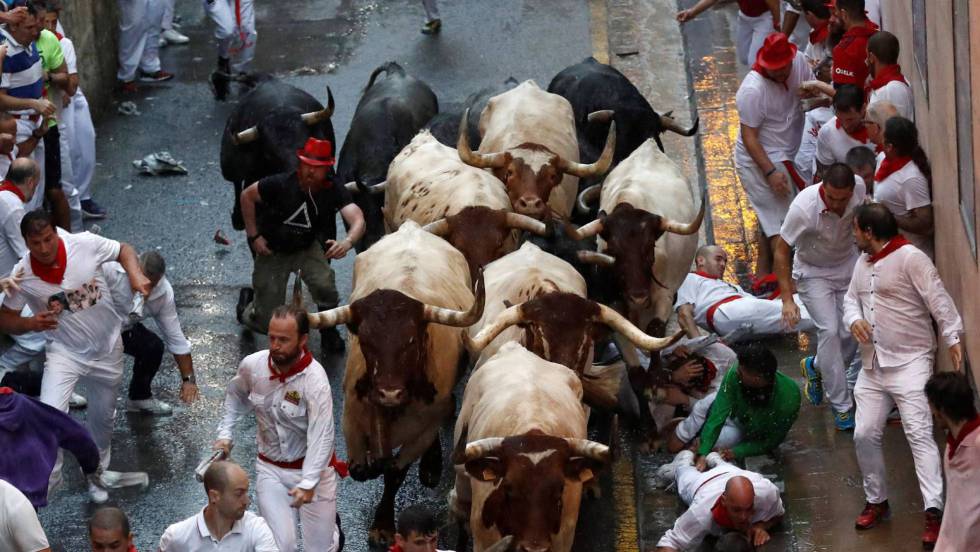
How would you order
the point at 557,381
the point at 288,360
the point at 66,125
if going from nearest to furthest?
the point at 288,360
the point at 557,381
the point at 66,125

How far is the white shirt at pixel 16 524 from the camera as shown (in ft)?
26.6

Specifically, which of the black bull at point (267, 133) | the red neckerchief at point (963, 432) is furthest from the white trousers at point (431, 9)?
the red neckerchief at point (963, 432)

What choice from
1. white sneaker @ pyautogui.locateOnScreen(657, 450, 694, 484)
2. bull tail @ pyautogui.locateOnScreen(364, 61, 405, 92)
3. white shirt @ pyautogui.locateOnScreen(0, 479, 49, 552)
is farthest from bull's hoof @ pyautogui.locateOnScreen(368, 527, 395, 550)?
bull tail @ pyautogui.locateOnScreen(364, 61, 405, 92)

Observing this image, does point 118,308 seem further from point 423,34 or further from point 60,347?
point 423,34

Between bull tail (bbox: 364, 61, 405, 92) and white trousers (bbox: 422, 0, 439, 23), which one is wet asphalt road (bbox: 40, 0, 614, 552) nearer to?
white trousers (bbox: 422, 0, 439, 23)

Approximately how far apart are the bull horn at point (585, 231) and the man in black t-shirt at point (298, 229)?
1.46 meters

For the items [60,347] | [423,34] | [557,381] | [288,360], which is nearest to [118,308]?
[60,347]

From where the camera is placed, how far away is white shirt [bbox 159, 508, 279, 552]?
8070mm

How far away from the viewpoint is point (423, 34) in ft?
63.1

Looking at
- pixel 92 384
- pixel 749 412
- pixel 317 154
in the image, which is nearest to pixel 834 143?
pixel 749 412

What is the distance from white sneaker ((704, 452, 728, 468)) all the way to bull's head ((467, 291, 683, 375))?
2.42 feet

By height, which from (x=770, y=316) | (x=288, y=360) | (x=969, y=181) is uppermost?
(x=969, y=181)

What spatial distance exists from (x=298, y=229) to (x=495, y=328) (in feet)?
9.01

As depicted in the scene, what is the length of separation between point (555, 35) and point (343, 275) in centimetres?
573
